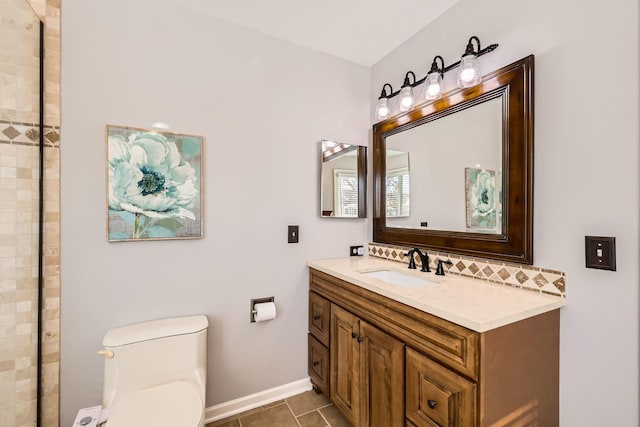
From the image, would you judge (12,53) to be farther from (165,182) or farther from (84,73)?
(165,182)

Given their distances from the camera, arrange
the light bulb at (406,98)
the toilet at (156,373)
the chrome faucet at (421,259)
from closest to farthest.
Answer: the toilet at (156,373) → the chrome faucet at (421,259) → the light bulb at (406,98)

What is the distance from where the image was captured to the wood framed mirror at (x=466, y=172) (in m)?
1.27

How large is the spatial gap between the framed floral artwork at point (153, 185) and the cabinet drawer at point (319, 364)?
3.47 ft

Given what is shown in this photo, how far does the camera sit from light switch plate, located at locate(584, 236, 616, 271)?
1.01 metres

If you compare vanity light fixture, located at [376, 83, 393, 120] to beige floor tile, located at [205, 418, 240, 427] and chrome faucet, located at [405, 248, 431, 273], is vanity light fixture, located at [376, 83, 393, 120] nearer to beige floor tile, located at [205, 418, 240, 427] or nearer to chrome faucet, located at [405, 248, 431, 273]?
chrome faucet, located at [405, 248, 431, 273]

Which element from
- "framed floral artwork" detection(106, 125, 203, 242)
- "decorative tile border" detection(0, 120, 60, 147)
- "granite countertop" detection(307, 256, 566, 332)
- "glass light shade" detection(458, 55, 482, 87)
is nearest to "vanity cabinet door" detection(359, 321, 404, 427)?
"granite countertop" detection(307, 256, 566, 332)

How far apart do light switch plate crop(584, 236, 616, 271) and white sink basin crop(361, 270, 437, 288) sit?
0.66 metres

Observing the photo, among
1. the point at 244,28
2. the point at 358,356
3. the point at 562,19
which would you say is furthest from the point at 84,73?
the point at 562,19

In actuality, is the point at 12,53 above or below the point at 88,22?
below

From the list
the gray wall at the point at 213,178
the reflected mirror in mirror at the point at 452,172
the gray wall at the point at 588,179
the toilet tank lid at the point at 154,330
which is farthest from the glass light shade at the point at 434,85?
the toilet tank lid at the point at 154,330

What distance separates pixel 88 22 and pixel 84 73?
0.26 meters

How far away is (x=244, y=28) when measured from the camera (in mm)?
1790

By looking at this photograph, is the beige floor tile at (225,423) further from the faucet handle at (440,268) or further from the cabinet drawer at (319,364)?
the faucet handle at (440,268)

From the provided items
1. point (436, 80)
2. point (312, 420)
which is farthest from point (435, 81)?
point (312, 420)
